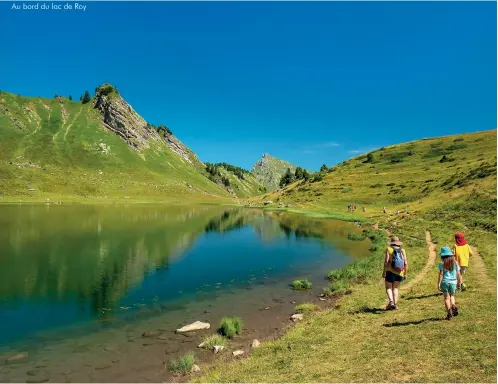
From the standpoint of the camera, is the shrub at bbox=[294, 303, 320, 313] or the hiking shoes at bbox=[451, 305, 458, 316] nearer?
the hiking shoes at bbox=[451, 305, 458, 316]

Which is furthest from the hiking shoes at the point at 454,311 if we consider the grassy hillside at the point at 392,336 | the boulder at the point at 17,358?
the boulder at the point at 17,358

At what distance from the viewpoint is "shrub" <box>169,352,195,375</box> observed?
56.4 ft

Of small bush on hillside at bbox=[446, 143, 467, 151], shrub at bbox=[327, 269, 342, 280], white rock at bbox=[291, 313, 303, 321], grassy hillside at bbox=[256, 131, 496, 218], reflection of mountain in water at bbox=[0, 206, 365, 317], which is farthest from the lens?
small bush on hillside at bbox=[446, 143, 467, 151]

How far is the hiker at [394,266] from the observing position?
2073cm

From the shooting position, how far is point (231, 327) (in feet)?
73.0

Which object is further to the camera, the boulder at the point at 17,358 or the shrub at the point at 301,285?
the shrub at the point at 301,285

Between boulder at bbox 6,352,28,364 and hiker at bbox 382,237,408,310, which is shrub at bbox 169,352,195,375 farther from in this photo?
hiker at bbox 382,237,408,310

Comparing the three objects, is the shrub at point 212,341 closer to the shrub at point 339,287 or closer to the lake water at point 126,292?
the lake water at point 126,292

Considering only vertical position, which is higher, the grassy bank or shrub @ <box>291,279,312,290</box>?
the grassy bank

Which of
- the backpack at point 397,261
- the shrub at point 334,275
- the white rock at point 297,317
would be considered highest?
the backpack at point 397,261

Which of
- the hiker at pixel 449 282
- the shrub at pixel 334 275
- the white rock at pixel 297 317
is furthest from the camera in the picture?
the shrub at pixel 334 275

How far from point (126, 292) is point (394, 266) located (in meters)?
22.8

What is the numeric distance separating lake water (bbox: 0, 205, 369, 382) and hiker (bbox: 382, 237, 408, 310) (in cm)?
793

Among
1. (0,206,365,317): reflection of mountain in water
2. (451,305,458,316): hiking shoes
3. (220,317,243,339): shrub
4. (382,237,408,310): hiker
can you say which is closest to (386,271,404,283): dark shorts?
(382,237,408,310): hiker
